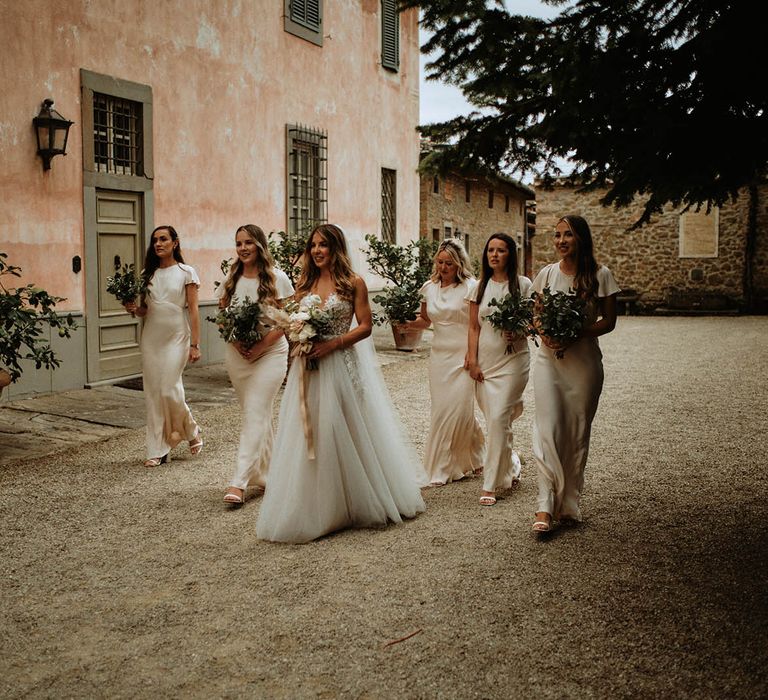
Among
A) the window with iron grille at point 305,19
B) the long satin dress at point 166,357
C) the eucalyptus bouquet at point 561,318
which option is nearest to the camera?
the eucalyptus bouquet at point 561,318

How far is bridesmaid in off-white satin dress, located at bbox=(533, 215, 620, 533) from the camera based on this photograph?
221 inches

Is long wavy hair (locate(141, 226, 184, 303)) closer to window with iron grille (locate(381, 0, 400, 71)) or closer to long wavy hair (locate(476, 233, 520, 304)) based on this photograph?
long wavy hair (locate(476, 233, 520, 304))

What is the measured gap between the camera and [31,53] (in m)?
10.6

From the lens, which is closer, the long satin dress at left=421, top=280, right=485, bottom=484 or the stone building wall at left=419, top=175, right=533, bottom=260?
the long satin dress at left=421, top=280, right=485, bottom=484

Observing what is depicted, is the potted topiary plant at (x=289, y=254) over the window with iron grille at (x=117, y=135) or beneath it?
beneath

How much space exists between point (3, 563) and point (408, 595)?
2.26m

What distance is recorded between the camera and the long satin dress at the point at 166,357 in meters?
7.54

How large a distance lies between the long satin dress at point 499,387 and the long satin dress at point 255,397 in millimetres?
1469

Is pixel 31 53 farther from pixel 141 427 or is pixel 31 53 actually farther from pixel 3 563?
pixel 3 563

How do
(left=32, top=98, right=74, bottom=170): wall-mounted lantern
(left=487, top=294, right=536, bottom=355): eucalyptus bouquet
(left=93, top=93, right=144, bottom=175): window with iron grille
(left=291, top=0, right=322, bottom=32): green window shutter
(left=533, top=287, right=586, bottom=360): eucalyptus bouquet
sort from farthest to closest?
(left=291, top=0, right=322, bottom=32): green window shutter, (left=93, top=93, right=144, bottom=175): window with iron grille, (left=32, top=98, right=74, bottom=170): wall-mounted lantern, (left=487, top=294, right=536, bottom=355): eucalyptus bouquet, (left=533, top=287, right=586, bottom=360): eucalyptus bouquet

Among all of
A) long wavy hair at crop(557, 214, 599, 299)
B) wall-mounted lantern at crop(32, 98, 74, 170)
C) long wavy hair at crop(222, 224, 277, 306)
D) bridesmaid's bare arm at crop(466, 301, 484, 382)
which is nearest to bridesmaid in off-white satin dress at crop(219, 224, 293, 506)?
long wavy hair at crop(222, 224, 277, 306)

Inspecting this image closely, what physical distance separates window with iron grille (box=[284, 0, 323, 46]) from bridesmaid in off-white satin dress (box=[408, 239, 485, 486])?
997cm

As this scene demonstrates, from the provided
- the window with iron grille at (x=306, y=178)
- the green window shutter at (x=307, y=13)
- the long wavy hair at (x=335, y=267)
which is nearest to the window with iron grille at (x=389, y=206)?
the window with iron grille at (x=306, y=178)

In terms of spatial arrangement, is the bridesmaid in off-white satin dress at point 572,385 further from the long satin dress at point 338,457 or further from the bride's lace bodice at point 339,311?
the bride's lace bodice at point 339,311
